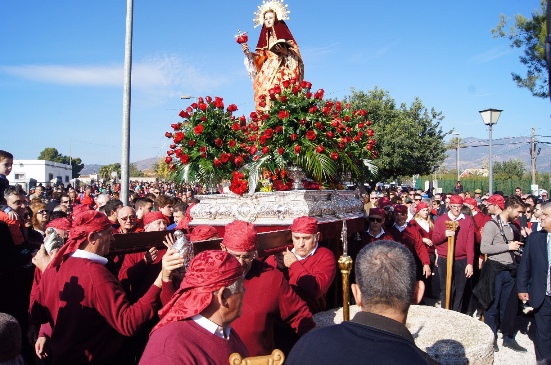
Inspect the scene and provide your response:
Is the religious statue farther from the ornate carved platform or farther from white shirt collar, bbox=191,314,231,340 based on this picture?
white shirt collar, bbox=191,314,231,340

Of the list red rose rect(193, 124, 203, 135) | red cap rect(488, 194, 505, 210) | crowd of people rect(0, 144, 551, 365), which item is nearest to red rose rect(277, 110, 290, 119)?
red rose rect(193, 124, 203, 135)

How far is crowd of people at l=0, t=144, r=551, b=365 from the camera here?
2119 mm

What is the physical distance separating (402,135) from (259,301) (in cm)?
2690

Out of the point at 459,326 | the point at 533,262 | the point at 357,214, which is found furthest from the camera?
the point at 357,214

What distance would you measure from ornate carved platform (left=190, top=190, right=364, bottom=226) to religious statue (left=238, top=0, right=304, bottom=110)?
187 cm

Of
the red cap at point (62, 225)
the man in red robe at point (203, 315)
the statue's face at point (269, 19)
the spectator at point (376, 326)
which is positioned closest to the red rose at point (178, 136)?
the red cap at point (62, 225)

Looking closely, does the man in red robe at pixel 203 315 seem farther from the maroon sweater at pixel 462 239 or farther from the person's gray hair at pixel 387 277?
the maroon sweater at pixel 462 239

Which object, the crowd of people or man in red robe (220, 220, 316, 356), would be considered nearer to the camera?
the crowd of people

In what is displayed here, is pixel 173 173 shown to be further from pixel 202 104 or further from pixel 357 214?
pixel 357 214

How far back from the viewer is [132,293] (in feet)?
14.7

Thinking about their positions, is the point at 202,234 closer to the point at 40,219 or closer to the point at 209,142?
the point at 209,142

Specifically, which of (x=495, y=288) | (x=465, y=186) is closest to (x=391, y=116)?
(x=465, y=186)

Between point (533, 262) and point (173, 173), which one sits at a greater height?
point (173, 173)

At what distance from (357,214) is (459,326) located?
2.93 metres
